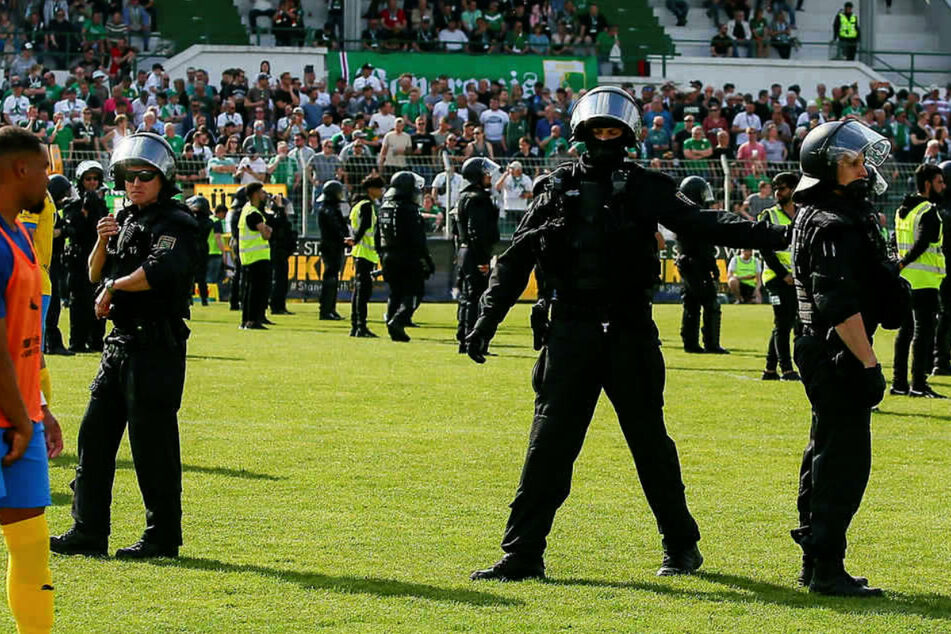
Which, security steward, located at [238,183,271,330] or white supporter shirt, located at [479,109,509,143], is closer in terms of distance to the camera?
security steward, located at [238,183,271,330]

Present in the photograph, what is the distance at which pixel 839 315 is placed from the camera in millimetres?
6480

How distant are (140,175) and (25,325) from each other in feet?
7.60

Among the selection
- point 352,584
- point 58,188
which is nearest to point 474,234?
point 58,188

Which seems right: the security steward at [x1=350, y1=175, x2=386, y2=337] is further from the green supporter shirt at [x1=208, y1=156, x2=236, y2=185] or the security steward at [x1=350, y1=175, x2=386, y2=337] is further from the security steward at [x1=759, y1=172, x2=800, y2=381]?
the security steward at [x1=759, y1=172, x2=800, y2=381]

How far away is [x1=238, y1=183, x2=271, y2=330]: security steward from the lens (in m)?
21.2

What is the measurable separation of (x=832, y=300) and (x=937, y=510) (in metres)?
2.76

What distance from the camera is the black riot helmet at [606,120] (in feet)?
22.5

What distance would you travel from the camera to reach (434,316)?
24.4 m

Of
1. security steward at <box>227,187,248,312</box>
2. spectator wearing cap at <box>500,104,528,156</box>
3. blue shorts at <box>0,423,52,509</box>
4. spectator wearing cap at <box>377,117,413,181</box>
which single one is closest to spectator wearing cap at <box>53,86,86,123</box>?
security steward at <box>227,187,248,312</box>

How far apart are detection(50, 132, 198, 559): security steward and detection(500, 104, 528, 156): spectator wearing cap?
79.5 ft

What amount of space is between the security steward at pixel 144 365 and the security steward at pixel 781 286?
757 centimetres

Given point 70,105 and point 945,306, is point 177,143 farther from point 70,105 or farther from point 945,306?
point 945,306

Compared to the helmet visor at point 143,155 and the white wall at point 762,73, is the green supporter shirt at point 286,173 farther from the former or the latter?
the helmet visor at point 143,155

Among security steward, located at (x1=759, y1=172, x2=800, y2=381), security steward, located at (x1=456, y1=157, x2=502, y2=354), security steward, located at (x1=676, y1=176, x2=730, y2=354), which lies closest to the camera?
security steward, located at (x1=759, y1=172, x2=800, y2=381)
